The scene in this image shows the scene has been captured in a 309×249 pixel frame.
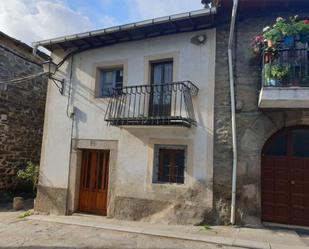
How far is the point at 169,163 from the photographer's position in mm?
7797

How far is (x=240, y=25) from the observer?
7.47 m

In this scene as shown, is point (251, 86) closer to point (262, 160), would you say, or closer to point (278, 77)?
point (278, 77)

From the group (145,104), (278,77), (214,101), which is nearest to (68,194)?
(145,104)

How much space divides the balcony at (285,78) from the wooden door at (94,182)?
473cm

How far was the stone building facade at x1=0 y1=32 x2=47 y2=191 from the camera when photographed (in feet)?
36.1

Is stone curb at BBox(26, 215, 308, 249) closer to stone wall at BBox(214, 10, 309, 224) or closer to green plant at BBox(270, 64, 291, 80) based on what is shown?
stone wall at BBox(214, 10, 309, 224)

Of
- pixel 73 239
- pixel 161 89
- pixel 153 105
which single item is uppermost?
pixel 161 89

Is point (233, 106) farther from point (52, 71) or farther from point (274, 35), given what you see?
point (52, 71)

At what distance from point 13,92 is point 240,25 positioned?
874 cm

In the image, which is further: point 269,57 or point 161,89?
point 161,89

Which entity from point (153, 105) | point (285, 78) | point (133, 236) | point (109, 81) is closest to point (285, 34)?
point (285, 78)

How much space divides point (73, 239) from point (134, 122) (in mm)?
3075

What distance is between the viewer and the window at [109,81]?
28.8 ft

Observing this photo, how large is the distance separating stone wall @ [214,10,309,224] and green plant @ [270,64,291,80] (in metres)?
0.78
